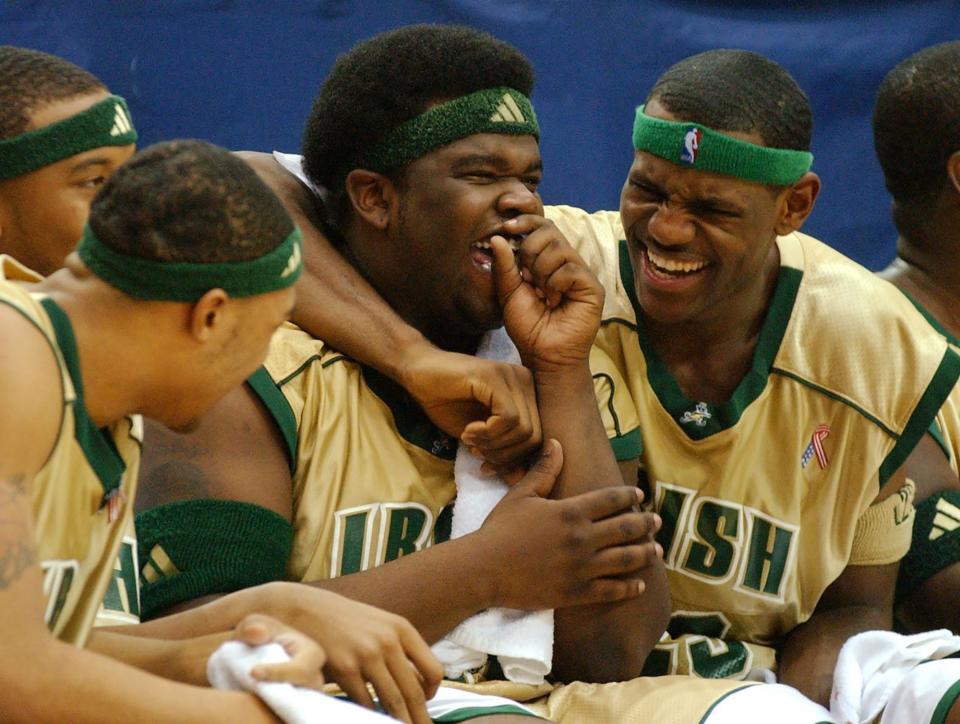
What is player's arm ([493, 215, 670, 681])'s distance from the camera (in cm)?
255

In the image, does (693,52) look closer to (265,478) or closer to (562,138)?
(562,138)

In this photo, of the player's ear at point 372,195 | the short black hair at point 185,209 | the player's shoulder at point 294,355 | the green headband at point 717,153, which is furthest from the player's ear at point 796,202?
the short black hair at point 185,209

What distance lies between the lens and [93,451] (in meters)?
1.88

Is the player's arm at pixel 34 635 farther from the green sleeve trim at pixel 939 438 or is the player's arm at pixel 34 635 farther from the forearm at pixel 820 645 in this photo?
the green sleeve trim at pixel 939 438

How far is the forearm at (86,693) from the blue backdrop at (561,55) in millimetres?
2418

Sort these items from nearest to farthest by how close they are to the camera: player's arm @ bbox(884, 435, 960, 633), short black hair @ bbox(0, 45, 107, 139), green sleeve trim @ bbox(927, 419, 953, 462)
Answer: short black hair @ bbox(0, 45, 107, 139) → player's arm @ bbox(884, 435, 960, 633) → green sleeve trim @ bbox(927, 419, 953, 462)

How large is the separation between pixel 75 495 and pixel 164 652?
9.3 inches

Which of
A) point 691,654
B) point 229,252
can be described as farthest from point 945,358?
point 229,252

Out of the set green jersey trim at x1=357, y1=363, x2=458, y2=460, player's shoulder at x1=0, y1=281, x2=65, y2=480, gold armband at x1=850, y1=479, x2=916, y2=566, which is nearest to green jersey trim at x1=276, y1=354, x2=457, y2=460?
green jersey trim at x1=357, y1=363, x2=458, y2=460

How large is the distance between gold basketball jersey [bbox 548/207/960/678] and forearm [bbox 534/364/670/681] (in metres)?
0.22

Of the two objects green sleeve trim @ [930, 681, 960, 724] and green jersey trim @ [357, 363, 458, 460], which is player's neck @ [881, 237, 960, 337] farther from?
green jersey trim @ [357, 363, 458, 460]

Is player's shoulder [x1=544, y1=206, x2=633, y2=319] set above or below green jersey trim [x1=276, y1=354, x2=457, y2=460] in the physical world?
above

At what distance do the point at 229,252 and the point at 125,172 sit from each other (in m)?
0.17

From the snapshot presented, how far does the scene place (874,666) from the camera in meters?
2.66
